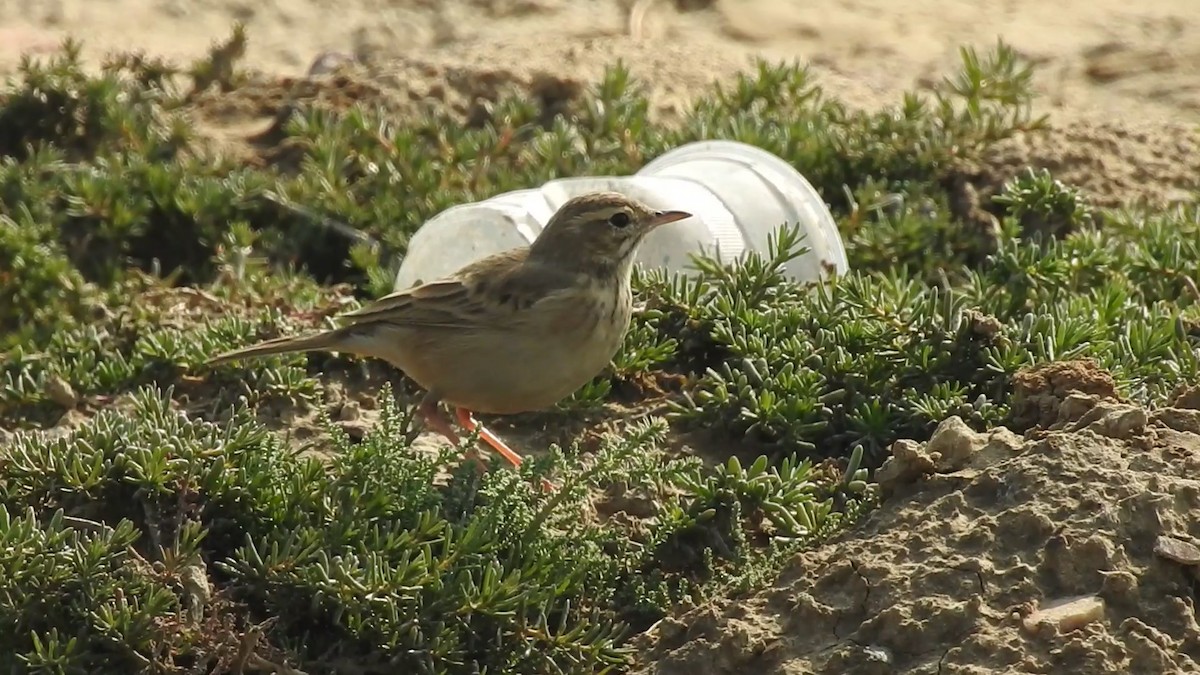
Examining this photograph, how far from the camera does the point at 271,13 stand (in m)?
11.9

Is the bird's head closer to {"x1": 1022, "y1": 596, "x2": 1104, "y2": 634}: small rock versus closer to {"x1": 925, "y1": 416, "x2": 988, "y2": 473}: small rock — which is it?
{"x1": 925, "y1": 416, "x2": 988, "y2": 473}: small rock

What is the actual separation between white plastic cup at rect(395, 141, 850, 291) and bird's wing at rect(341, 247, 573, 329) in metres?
0.96

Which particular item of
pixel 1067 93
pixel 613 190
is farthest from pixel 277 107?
pixel 1067 93

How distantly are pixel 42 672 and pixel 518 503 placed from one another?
1443mm

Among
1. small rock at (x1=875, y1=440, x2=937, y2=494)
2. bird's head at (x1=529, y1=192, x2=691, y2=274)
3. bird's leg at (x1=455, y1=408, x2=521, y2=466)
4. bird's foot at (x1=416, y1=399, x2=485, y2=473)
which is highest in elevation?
bird's head at (x1=529, y1=192, x2=691, y2=274)

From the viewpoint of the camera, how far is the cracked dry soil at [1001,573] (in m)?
4.88

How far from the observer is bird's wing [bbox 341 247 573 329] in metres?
6.42

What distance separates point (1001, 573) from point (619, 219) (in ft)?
7.07

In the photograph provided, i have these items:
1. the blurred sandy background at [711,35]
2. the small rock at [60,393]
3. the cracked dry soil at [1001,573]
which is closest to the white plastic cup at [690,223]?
the small rock at [60,393]

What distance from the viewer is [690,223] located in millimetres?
7590

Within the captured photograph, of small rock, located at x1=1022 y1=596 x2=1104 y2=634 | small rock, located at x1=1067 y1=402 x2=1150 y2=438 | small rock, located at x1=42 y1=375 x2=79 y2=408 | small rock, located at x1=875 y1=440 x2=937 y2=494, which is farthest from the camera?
small rock, located at x1=42 y1=375 x2=79 y2=408

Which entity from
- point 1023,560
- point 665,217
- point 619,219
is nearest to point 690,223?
point 665,217

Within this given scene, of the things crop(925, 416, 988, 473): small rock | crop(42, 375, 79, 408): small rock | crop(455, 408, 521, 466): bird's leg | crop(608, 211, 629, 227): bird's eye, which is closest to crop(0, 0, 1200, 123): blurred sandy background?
crop(608, 211, 629, 227): bird's eye

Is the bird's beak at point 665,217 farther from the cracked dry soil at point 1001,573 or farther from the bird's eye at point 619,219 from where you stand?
the cracked dry soil at point 1001,573
